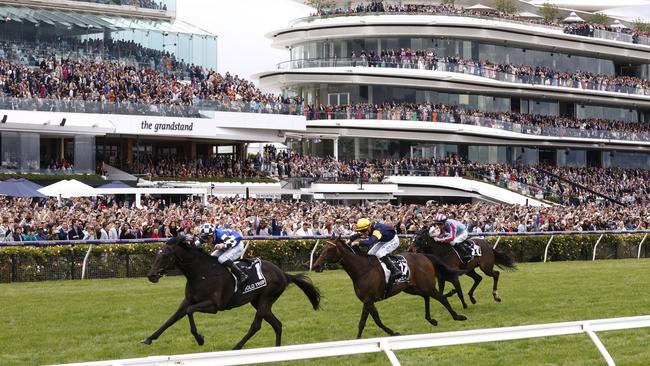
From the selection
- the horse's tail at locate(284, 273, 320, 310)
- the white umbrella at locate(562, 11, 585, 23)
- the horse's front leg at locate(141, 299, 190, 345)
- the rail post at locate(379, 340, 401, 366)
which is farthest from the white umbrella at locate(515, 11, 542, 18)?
the rail post at locate(379, 340, 401, 366)

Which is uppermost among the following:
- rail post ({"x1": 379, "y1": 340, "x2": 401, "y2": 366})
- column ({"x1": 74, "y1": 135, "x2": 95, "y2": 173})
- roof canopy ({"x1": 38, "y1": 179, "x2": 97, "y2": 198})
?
column ({"x1": 74, "y1": 135, "x2": 95, "y2": 173})

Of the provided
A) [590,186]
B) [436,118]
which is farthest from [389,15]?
[590,186]

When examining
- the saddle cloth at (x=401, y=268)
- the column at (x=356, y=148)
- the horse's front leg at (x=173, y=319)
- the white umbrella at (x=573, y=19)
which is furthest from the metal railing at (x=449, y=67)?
the horse's front leg at (x=173, y=319)

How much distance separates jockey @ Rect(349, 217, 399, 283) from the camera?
11.2 metres

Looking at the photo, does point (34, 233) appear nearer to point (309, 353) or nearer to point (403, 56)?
point (309, 353)

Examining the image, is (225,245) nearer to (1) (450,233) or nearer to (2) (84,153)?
(1) (450,233)

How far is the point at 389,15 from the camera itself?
46.6 m

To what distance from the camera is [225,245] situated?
10.3m

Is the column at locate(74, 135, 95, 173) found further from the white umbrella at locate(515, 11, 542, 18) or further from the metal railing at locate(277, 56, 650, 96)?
the white umbrella at locate(515, 11, 542, 18)

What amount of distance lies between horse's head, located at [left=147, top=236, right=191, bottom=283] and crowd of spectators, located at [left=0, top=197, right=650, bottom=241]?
5.35m

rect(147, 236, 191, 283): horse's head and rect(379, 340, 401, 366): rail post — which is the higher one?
rect(147, 236, 191, 283): horse's head

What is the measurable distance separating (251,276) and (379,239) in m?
1.77

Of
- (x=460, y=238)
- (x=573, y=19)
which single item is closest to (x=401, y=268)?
(x=460, y=238)

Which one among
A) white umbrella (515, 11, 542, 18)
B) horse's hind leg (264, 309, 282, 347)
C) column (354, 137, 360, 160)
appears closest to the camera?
→ horse's hind leg (264, 309, 282, 347)
